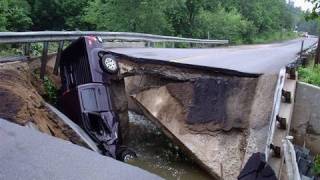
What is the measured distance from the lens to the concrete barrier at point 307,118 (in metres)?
9.20

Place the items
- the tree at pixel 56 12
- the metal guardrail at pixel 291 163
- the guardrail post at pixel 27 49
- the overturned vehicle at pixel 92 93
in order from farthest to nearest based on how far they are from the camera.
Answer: the tree at pixel 56 12
the guardrail post at pixel 27 49
the overturned vehicle at pixel 92 93
the metal guardrail at pixel 291 163

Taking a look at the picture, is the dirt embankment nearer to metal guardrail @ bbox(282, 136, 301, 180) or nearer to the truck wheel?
the truck wheel

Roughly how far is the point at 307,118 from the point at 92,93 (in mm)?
4053

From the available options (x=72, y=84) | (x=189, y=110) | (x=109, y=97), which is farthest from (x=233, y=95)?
(x=72, y=84)

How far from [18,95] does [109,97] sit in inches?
77.2

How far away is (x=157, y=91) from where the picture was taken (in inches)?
366

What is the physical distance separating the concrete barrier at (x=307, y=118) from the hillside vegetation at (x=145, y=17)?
1258cm

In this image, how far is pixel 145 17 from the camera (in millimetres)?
34094

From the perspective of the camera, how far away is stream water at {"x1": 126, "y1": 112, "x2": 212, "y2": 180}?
26.3 feet

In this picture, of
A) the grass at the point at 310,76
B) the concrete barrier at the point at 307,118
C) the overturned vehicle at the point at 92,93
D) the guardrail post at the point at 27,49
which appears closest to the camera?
the overturned vehicle at the point at 92,93

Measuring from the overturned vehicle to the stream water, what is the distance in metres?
0.57

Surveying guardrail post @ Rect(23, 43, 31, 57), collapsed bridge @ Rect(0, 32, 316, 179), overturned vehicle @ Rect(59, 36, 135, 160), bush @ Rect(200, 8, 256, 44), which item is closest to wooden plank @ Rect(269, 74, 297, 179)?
collapsed bridge @ Rect(0, 32, 316, 179)

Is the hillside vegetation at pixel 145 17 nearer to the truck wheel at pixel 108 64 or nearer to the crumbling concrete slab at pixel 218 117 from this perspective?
the crumbling concrete slab at pixel 218 117

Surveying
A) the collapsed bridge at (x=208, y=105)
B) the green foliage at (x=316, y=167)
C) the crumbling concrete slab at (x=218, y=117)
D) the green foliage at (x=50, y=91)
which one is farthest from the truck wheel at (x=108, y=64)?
the green foliage at (x=316, y=167)
